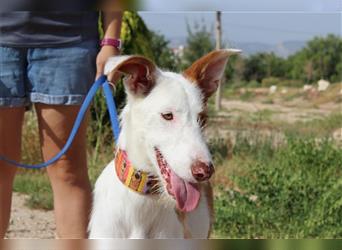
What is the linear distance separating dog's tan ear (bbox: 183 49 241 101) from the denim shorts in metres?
0.47

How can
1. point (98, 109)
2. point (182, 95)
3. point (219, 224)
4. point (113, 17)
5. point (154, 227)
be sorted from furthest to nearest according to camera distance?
point (98, 109) < point (219, 224) < point (113, 17) < point (154, 227) < point (182, 95)

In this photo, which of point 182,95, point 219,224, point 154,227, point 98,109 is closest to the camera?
point 182,95

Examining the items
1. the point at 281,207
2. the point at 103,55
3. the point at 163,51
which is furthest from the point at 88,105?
the point at 163,51

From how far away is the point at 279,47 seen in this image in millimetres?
8102

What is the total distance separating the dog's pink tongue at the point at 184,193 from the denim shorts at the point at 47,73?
593 mm

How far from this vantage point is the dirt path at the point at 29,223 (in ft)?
13.1

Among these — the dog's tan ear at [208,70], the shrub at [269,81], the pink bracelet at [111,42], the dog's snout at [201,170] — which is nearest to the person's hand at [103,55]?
the pink bracelet at [111,42]

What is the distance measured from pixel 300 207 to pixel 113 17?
6.09 ft

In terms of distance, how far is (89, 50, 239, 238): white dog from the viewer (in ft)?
6.72

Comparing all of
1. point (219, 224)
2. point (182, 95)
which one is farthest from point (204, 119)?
point (219, 224)

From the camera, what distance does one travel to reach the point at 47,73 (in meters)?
2.46

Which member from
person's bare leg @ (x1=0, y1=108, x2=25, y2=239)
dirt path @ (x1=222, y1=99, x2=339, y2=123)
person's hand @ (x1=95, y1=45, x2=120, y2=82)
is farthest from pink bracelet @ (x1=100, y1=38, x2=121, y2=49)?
dirt path @ (x1=222, y1=99, x2=339, y2=123)

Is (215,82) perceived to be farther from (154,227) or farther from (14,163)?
(14,163)

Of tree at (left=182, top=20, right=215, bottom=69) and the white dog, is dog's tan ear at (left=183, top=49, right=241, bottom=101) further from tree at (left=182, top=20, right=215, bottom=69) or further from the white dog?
tree at (left=182, top=20, right=215, bottom=69)
